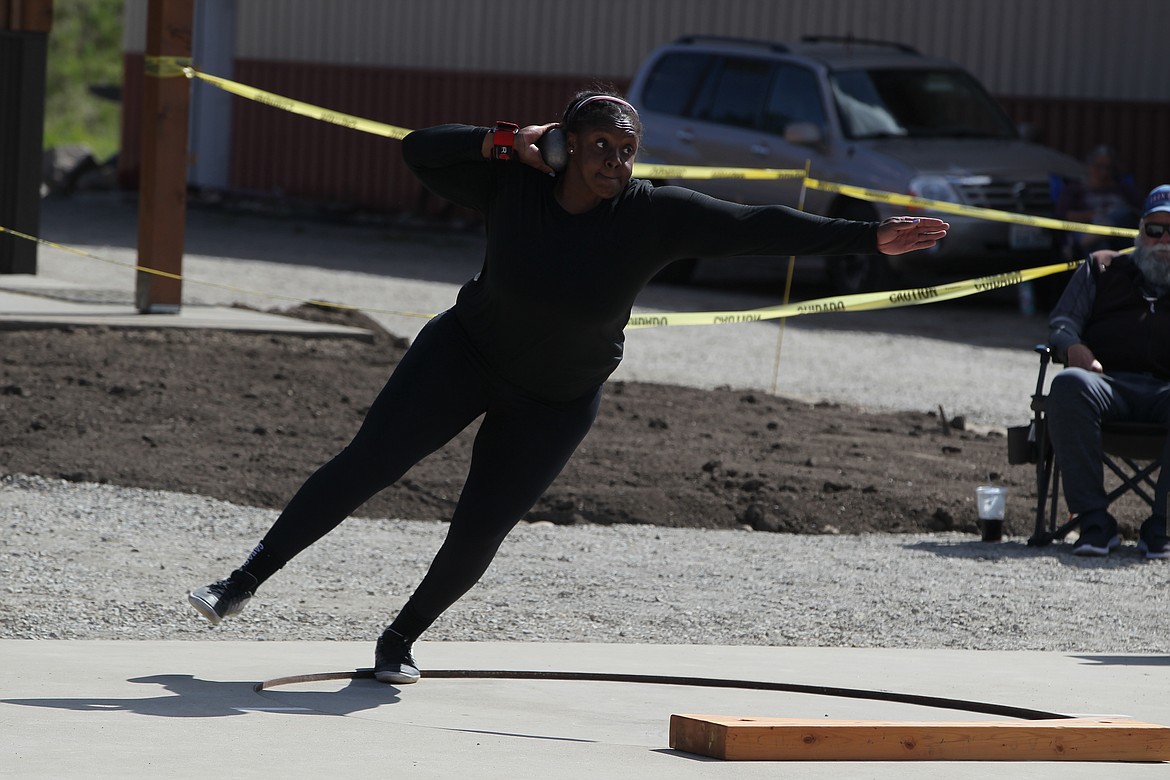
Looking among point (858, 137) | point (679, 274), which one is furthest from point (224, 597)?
point (679, 274)

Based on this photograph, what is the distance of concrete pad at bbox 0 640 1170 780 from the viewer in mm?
4590

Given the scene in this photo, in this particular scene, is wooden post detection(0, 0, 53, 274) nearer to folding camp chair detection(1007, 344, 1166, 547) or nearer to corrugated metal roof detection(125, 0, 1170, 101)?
folding camp chair detection(1007, 344, 1166, 547)

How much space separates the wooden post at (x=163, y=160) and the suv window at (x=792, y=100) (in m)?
7.09

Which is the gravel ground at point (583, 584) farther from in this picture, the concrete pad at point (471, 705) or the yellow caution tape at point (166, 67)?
the yellow caution tape at point (166, 67)

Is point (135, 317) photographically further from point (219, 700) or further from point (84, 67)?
point (84, 67)

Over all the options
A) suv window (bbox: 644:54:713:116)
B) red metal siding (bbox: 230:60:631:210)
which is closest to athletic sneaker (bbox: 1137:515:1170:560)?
suv window (bbox: 644:54:713:116)

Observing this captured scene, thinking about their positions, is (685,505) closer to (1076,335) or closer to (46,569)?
(1076,335)

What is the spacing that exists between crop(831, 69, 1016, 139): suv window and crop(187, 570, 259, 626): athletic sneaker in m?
13.2

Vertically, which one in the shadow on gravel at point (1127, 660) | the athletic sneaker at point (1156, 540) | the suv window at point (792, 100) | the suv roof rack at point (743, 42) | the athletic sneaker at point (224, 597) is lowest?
the shadow on gravel at point (1127, 660)

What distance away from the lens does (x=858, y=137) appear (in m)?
17.9

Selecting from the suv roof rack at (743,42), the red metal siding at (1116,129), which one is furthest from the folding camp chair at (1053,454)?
the red metal siding at (1116,129)

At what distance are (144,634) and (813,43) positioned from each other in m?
14.8

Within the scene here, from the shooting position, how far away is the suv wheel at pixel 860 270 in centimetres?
1734

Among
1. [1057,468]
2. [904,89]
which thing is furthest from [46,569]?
[904,89]
